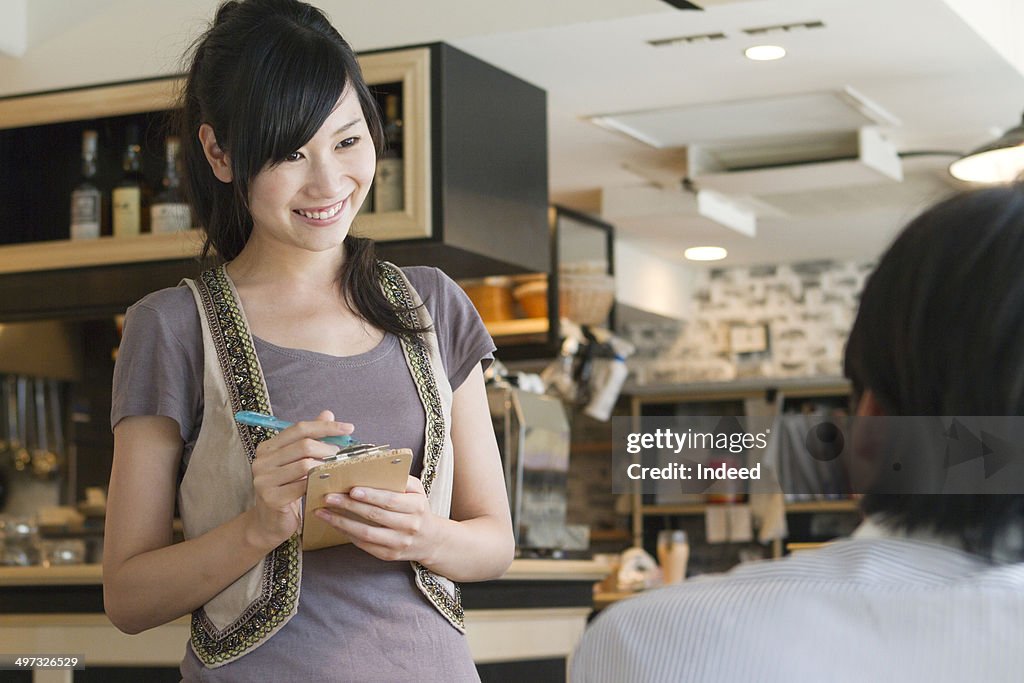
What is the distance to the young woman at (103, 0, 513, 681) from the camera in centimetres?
134

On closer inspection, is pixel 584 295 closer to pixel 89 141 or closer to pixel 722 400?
pixel 722 400

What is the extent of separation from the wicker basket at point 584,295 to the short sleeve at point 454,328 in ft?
15.3

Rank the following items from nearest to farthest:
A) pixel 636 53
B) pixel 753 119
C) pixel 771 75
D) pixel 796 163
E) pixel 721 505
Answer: pixel 636 53, pixel 771 75, pixel 753 119, pixel 796 163, pixel 721 505

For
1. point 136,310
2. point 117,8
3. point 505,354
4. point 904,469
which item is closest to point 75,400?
point 505,354

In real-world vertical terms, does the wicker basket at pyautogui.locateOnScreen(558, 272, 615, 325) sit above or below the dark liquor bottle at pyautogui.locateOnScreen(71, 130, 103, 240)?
below

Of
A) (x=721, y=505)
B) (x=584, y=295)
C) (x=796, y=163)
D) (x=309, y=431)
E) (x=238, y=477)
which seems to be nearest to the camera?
(x=309, y=431)

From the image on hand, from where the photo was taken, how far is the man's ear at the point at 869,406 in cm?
80

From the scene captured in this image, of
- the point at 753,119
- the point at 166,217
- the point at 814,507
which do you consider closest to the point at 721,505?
the point at 814,507

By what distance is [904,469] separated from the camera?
81 centimetres

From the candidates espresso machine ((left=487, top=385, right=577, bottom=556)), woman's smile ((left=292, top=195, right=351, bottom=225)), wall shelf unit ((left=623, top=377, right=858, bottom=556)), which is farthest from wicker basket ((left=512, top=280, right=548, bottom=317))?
woman's smile ((left=292, top=195, right=351, bottom=225))

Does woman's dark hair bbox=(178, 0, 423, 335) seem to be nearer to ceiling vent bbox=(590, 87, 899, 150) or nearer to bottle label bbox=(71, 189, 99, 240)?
bottle label bbox=(71, 189, 99, 240)

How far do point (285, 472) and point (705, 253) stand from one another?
6.27m

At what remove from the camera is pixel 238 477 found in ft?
4.51

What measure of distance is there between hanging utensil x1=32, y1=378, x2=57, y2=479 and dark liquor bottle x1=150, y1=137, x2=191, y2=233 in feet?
8.45
